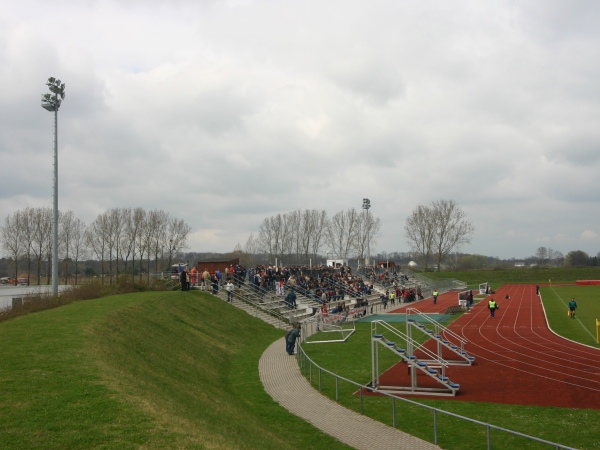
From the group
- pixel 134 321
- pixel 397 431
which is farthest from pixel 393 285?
pixel 397 431

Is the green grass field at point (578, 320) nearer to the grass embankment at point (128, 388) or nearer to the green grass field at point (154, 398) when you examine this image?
the green grass field at point (154, 398)

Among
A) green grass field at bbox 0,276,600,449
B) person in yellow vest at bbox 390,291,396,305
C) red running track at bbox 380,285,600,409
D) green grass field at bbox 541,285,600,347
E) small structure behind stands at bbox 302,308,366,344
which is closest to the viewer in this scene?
green grass field at bbox 0,276,600,449

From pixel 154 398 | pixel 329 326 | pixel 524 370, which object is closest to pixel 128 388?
pixel 154 398

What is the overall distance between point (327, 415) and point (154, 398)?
4925 mm

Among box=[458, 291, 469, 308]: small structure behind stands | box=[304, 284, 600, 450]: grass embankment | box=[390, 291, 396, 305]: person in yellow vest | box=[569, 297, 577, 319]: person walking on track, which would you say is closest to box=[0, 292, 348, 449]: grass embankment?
box=[304, 284, 600, 450]: grass embankment

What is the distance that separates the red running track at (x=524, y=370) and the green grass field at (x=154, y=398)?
137 centimetres

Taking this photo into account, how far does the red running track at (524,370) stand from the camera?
16.9m

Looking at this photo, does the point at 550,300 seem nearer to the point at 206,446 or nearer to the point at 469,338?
the point at 469,338

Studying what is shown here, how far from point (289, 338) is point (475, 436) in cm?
1185

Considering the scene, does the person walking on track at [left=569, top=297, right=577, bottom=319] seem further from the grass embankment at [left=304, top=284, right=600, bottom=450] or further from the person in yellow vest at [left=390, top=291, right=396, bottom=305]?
the grass embankment at [left=304, top=284, right=600, bottom=450]

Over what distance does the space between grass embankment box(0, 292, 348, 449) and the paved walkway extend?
1.38ft

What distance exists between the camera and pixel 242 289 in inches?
1540

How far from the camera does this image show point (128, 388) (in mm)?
12102

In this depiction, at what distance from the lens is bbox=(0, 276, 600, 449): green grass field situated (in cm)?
965
